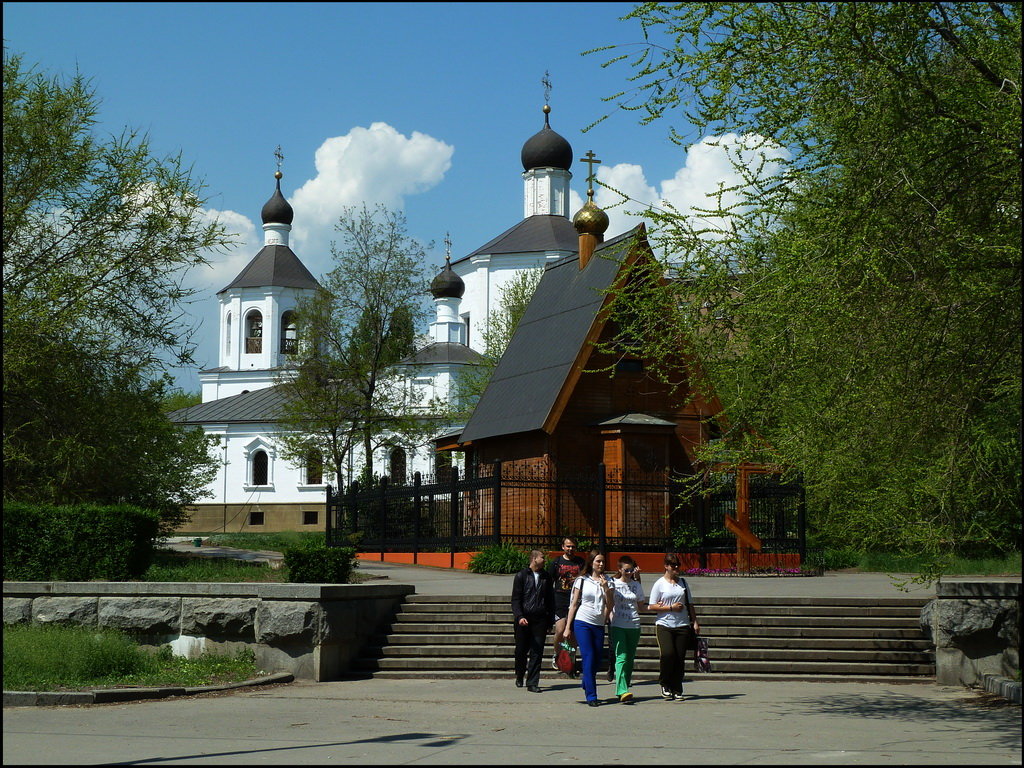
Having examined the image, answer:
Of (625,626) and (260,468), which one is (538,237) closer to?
(260,468)

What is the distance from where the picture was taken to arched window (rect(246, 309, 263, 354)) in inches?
3034

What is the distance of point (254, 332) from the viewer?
3046 inches

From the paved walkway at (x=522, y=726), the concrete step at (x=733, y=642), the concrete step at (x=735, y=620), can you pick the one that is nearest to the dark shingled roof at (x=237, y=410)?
the concrete step at (x=735, y=620)

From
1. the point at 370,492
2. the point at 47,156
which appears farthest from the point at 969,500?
the point at 370,492

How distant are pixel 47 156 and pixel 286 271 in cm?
5645

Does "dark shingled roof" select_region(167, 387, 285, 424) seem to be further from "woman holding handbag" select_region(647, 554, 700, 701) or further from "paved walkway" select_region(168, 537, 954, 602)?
"woman holding handbag" select_region(647, 554, 700, 701)

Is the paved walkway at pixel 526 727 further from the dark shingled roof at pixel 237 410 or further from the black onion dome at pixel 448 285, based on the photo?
the black onion dome at pixel 448 285

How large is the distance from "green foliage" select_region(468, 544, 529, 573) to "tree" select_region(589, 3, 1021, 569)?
39.5 ft

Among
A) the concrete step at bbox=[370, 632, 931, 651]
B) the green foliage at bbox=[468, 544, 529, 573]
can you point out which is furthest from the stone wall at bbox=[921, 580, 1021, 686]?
the green foliage at bbox=[468, 544, 529, 573]

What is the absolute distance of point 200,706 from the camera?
1206 cm

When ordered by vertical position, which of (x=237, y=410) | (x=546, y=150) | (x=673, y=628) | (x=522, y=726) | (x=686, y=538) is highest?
(x=546, y=150)

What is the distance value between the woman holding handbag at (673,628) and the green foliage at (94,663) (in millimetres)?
5100

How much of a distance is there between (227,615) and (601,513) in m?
10.6

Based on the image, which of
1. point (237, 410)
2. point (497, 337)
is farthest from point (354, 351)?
point (237, 410)
